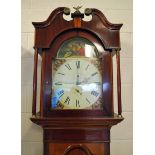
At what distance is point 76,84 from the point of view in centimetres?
96

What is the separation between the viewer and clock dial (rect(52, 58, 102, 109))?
0.96 m

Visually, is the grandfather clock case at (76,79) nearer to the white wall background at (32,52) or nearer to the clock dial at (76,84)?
the clock dial at (76,84)

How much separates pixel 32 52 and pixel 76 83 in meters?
0.52

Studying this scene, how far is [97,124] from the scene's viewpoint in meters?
0.94

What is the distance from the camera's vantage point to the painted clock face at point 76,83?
0.96m

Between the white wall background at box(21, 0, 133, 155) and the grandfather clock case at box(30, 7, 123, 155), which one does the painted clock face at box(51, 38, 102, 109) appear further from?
the white wall background at box(21, 0, 133, 155)

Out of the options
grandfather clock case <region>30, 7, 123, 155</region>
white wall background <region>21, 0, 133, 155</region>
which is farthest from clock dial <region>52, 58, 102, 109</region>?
white wall background <region>21, 0, 133, 155</region>

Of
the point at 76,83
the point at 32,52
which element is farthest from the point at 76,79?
the point at 32,52

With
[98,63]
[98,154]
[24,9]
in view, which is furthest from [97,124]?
[24,9]

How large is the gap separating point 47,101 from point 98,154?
312 mm
